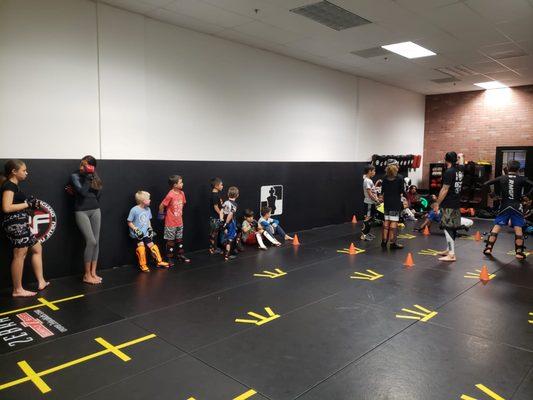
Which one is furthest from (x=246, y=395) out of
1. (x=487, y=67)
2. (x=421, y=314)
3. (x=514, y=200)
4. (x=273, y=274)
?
(x=487, y=67)

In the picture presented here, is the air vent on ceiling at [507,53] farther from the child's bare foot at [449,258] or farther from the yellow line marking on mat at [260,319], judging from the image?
the yellow line marking on mat at [260,319]

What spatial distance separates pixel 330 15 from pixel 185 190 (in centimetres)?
381

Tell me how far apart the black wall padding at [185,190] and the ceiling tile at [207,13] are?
7.89 feet

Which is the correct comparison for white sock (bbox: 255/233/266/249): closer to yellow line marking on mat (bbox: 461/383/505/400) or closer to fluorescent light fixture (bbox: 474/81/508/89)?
yellow line marking on mat (bbox: 461/383/505/400)

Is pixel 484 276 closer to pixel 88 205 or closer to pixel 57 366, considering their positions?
pixel 57 366

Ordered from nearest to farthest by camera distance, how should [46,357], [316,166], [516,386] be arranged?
[516,386] → [46,357] → [316,166]

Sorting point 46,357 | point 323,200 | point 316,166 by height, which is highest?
point 316,166

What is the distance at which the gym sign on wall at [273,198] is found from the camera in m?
8.75

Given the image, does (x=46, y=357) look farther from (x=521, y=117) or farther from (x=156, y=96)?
(x=521, y=117)

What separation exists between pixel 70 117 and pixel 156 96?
1.47m

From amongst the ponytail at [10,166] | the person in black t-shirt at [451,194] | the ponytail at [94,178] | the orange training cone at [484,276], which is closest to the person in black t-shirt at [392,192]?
the person in black t-shirt at [451,194]

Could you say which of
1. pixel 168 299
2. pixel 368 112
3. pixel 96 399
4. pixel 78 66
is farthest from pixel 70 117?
pixel 368 112

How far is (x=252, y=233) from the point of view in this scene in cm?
813

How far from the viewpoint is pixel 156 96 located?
6781mm
